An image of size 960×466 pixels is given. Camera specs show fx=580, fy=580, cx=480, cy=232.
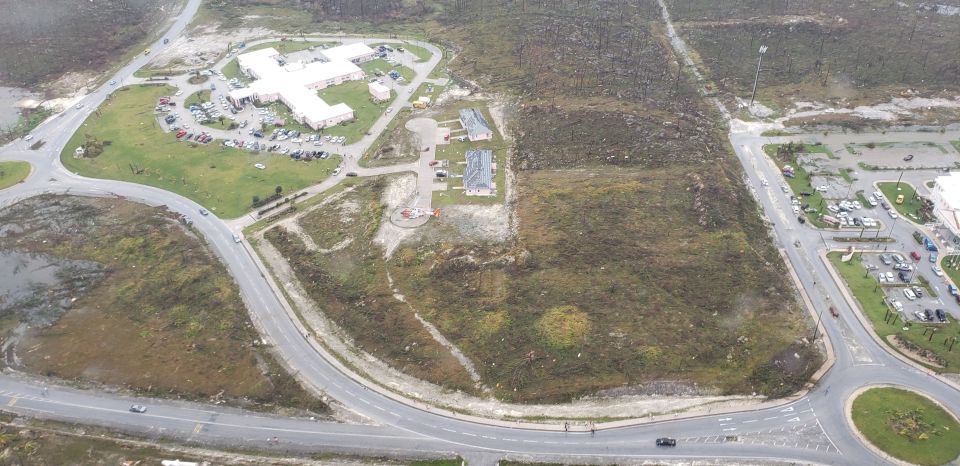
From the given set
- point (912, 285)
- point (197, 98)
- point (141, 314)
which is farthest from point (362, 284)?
point (197, 98)

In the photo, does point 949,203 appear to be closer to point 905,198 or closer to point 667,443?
point 905,198

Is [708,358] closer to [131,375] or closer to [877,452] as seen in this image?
[877,452]

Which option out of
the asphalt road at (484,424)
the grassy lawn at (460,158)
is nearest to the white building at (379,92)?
the grassy lawn at (460,158)

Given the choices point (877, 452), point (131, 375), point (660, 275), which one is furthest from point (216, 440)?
point (877, 452)

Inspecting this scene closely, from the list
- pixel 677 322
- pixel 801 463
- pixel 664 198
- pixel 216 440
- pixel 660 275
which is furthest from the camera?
pixel 664 198

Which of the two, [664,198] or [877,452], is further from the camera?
[664,198]

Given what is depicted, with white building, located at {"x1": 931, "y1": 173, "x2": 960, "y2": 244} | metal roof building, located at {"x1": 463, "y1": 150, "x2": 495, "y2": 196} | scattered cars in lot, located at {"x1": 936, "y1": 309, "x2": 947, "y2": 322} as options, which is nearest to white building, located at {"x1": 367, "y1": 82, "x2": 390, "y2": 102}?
metal roof building, located at {"x1": 463, "y1": 150, "x2": 495, "y2": 196}

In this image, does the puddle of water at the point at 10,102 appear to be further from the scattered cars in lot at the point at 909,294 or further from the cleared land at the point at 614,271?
the scattered cars in lot at the point at 909,294
